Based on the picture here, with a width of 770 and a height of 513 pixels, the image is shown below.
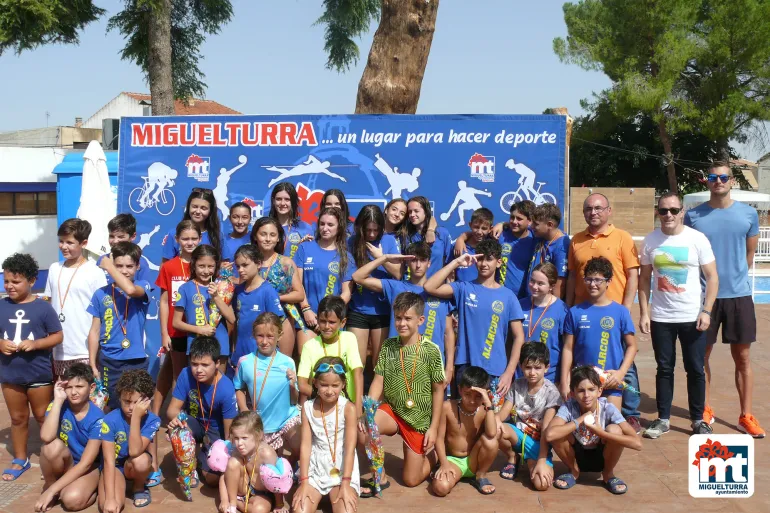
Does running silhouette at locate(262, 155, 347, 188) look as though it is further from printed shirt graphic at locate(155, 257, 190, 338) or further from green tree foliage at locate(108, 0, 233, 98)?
green tree foliage at locate(108, 0, 233, 98)

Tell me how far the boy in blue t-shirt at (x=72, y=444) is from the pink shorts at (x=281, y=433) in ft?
3.24

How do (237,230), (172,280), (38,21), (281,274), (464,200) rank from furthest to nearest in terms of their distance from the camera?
(38,21), (464,200), (237,230), (172,280), (281,274)

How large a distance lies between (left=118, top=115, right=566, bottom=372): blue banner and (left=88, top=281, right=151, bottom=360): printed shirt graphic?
201 centimetres

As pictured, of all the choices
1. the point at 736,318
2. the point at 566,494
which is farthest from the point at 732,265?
the point at 566,494

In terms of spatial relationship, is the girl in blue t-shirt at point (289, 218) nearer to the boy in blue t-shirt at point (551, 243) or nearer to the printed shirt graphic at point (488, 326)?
the printed shirt graphic at point (488, 326)

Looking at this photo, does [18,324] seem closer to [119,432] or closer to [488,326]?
[119,432]

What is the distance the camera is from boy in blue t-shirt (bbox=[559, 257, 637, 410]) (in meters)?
4.77

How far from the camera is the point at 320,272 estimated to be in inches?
207

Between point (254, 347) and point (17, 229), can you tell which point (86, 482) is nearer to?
point (254, 347)

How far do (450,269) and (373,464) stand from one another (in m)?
1.37

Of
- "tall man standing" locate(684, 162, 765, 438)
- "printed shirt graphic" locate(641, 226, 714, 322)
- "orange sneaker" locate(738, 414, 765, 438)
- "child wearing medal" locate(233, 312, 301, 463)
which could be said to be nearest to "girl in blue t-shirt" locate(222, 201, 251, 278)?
"child wearing medal" locate(233, 312, 301, 463)

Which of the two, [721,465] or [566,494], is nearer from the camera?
[566,494]

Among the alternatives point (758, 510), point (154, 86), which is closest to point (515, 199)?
point (758, 510)

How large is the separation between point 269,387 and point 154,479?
0.90m
